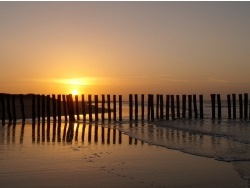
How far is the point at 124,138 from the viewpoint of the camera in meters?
15.2

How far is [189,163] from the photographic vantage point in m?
9.66

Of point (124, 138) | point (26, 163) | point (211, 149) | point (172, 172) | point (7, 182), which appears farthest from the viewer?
point (124, 138)

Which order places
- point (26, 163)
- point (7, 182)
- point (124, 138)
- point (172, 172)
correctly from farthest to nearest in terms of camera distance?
point (124, 138) → point (26, 163) → point (172, 172) → point (7, 182)

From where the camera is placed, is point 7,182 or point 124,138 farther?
point 124,138

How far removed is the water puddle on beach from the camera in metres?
7.66

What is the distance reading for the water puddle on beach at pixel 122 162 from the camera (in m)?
7.66

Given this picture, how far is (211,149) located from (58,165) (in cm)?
532

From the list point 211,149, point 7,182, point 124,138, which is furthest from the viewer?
point 124,138

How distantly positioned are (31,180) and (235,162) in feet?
17.0

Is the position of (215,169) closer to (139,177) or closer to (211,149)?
(139,177)

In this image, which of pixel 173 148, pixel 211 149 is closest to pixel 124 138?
pixel 173 148

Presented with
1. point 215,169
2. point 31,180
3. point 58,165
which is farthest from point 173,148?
point 31,180

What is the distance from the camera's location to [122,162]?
9.73 metres

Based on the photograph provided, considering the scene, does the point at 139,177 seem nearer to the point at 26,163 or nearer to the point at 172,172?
the point at 172,172
